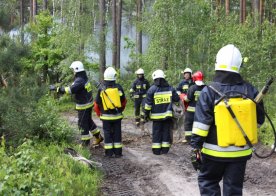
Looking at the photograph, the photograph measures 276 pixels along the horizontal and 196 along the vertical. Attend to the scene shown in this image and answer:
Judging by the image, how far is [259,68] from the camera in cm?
1358

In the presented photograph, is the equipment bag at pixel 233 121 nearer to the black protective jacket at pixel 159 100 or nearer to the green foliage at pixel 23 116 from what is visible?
the green foliage at pixel 23 116

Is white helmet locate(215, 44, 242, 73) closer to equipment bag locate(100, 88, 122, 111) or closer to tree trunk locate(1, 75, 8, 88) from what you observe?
equipment bag locate(100, 88, 122, 111)

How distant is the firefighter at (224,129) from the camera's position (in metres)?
4.38

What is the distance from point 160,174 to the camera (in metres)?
7.29

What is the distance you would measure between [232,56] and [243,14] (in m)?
21.6

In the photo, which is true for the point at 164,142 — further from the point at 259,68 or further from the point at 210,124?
the point at 259,68

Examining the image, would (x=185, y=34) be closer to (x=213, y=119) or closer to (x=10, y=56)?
(x=10, y=56)

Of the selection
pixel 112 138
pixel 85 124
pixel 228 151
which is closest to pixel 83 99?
pixel 85 124

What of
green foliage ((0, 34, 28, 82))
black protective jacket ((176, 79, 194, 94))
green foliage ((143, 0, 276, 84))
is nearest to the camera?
green foliage ((0, 34, 28, 82))

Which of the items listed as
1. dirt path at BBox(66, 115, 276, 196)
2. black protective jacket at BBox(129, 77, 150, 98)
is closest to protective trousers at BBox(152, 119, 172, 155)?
dirt path at BBox(66, 115, 276, 196)

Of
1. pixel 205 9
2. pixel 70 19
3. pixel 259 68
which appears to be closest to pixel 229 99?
pixel 259 68

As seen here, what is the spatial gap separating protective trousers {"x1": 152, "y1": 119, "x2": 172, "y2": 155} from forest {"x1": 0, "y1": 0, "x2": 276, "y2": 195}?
188 centimetres

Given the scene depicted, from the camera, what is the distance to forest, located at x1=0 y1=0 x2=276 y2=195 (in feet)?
19.5

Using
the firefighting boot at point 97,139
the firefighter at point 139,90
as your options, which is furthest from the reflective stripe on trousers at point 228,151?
the firefighter at point 139,90
